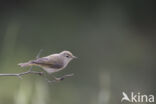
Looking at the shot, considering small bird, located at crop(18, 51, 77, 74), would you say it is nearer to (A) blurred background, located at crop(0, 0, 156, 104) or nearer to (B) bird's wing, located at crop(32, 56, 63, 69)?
(B) bird's wing, located at crop(32, 56, 63, 69)

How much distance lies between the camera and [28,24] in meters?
7.64

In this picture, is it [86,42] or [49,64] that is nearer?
[49,64]

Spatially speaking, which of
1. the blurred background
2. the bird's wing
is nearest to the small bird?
the bird's wing

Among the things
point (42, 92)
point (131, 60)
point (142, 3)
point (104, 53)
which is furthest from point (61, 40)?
point (42, 92)

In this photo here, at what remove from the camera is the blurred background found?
4.96 m

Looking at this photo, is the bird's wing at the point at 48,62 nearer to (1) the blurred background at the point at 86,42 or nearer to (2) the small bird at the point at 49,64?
(2) the small bird at the point at 49,64

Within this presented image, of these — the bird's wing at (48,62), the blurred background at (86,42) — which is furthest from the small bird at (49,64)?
the blurred background at (86,42)

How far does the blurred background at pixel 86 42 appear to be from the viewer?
496cm

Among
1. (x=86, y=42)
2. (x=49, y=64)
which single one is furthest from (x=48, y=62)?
(x=86, y=42)

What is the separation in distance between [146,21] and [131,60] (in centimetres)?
265

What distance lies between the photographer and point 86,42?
23.4ft

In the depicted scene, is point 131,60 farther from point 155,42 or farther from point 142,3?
point 142,3

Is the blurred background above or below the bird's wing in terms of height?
above

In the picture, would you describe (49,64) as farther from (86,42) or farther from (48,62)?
(86,42)
